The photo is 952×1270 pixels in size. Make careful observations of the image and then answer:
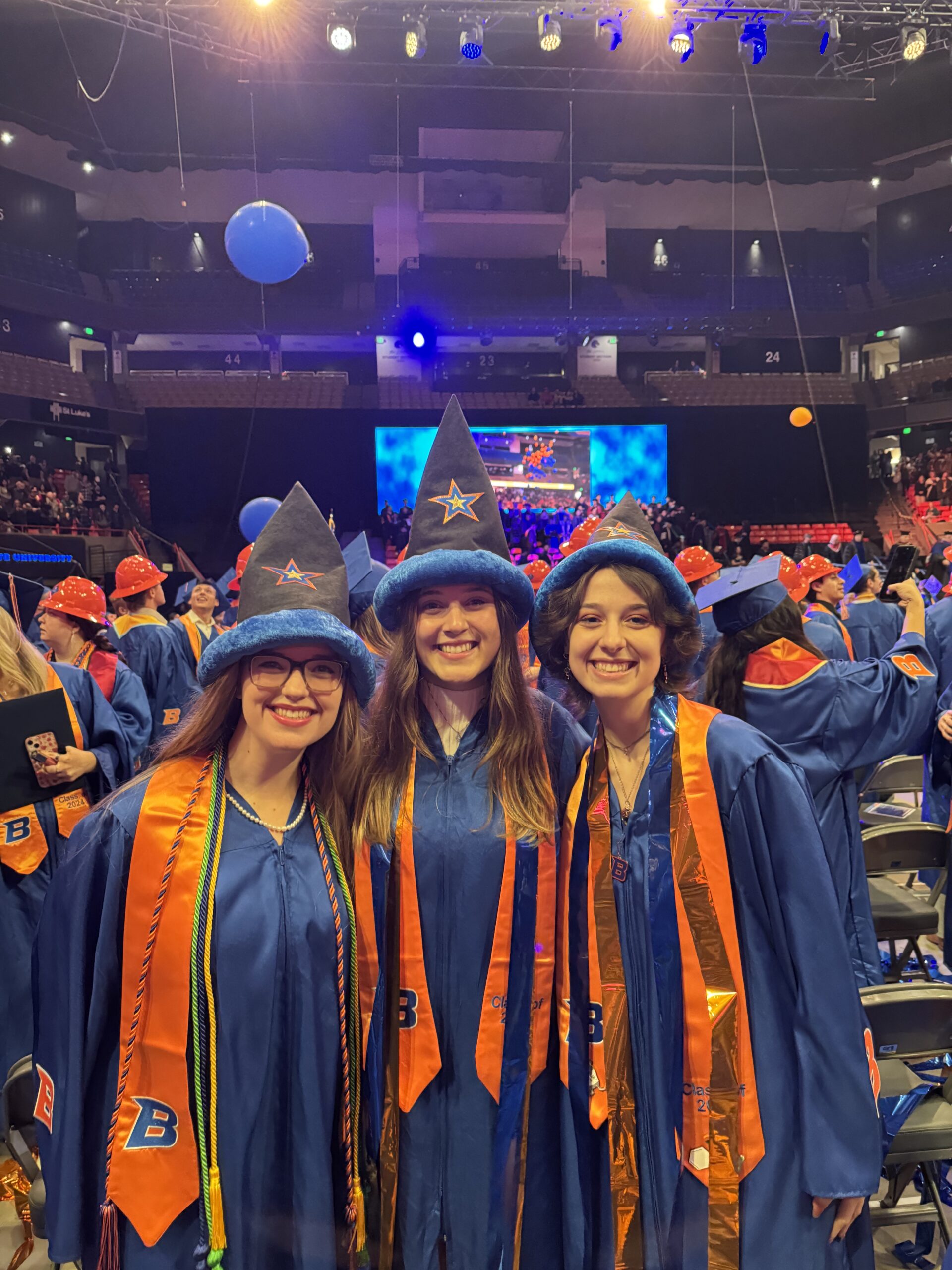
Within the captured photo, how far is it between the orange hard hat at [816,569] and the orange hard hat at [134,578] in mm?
4789

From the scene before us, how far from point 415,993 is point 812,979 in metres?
0.74

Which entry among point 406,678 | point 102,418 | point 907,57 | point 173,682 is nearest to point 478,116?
point 907,57

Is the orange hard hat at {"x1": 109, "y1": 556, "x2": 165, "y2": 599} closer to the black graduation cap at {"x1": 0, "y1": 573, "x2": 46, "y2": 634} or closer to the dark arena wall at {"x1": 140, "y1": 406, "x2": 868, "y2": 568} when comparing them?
the black graduation cap at {"x1": 0, "y1": 573, "x2": 46, "y2": 634}

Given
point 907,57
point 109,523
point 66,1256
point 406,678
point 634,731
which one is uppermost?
point 907,57

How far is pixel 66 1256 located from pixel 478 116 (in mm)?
19848

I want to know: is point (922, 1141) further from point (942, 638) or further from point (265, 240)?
point (265, 240)

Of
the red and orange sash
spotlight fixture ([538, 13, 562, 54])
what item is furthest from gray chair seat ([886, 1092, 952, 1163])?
spotlight fixture ([538, 13, 562, 54])

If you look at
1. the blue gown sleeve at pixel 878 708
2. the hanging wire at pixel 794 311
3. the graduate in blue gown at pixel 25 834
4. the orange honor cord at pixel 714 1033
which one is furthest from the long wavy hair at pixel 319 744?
the hanging wire at pixel 794 311

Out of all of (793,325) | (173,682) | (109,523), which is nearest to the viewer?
(173,682)

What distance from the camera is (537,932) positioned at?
5.49 ft

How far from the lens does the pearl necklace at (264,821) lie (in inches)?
62.6

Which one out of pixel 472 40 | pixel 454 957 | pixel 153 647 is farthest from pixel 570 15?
pixel 454 957

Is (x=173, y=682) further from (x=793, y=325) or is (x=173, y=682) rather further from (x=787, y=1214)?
(x=793, y=325)

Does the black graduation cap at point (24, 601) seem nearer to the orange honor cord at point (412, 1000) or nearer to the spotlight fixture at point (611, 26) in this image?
the orange honor cord at point (412, 1000)
